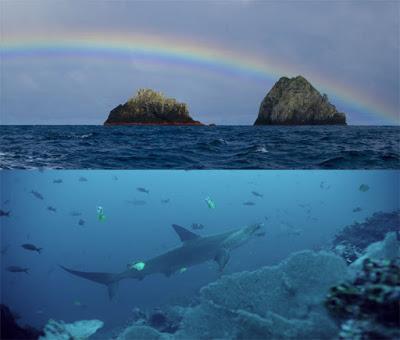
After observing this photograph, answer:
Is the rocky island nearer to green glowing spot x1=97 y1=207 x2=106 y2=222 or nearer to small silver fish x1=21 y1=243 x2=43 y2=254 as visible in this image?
green glowing spot x1=97 y1=207 x2=106 y2=222

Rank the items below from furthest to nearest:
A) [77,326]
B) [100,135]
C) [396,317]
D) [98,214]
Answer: [100,135], [98,214], [77,326], [396,317]

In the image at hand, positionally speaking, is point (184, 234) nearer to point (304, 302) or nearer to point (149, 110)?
point (304, 302)

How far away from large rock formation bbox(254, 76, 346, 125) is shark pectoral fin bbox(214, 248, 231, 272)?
192 cm

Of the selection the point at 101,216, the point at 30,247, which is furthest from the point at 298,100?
the point at 30,247

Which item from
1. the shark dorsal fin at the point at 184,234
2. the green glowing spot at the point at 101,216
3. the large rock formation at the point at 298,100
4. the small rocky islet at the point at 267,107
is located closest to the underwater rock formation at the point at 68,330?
the green glowing spot at the point at 101,216

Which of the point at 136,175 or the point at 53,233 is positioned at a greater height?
the point at 136,175

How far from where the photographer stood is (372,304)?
4.66 metres

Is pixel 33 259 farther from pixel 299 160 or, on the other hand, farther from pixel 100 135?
pixel 299 160

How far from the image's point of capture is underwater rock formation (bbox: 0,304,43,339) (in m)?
5.76

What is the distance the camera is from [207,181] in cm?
584

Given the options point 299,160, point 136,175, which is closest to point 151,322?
point 136,175

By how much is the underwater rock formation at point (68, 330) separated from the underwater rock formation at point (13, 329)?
0.13 m

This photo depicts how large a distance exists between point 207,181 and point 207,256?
108 cm

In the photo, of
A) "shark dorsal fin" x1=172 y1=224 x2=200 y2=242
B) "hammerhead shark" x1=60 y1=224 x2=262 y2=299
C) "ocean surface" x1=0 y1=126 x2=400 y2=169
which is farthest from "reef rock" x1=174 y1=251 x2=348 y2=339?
"ocean surface" x1=0 y1=126 x2=400 y2=169
